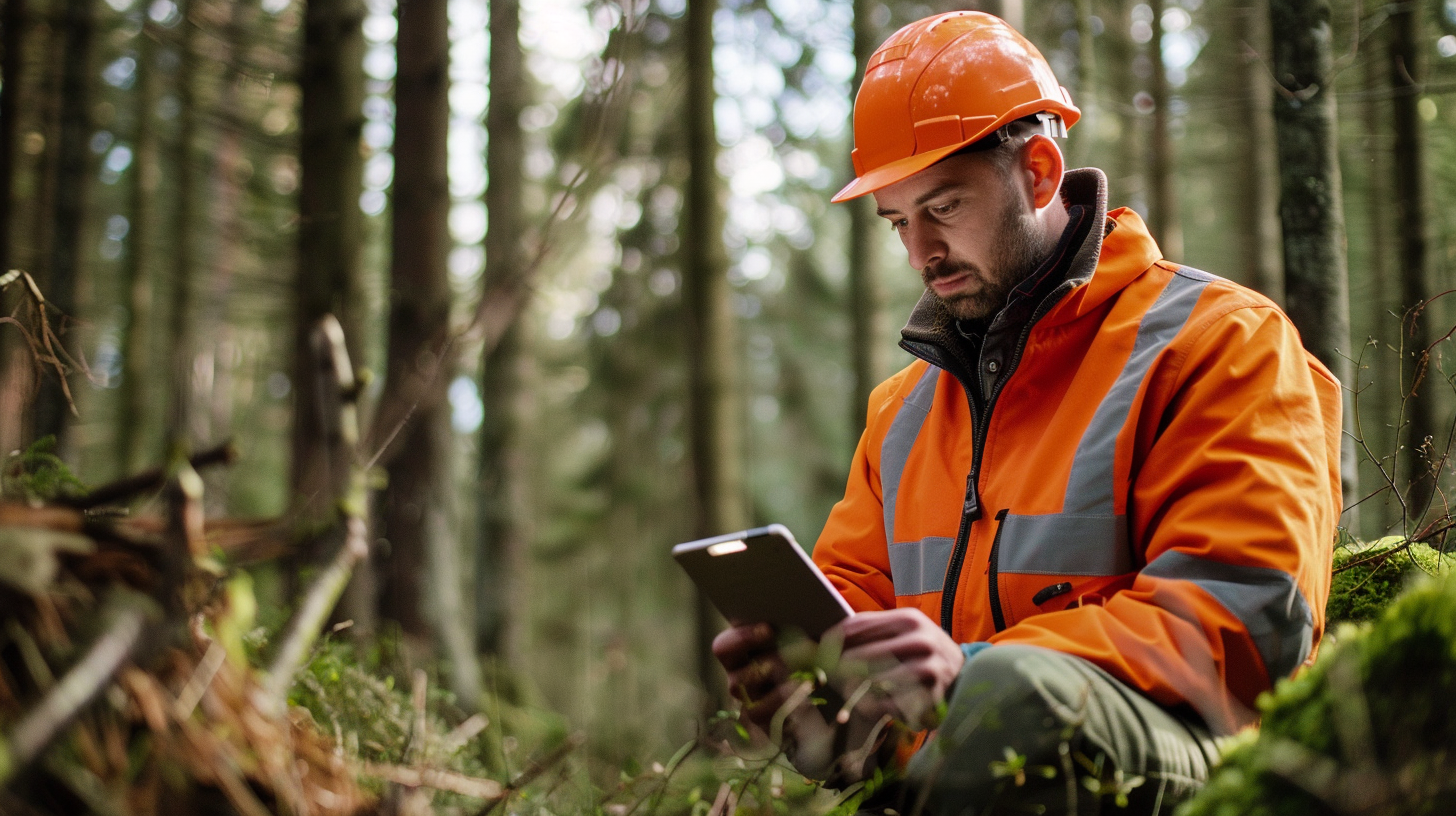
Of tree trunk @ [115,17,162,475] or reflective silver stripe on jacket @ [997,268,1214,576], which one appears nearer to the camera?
reflective silver stripe on jacket @ [997,268,1214,576]

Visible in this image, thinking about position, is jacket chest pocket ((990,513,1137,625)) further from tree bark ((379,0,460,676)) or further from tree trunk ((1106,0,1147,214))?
tree trunk ((1106,0,1147,214))

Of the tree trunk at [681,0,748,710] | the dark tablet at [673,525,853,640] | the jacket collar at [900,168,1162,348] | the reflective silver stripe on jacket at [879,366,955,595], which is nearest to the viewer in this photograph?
the dark tablet at [673,525,853,640]

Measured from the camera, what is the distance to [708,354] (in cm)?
782

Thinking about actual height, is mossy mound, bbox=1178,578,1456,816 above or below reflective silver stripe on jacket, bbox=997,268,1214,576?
below

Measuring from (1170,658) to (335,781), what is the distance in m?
1.52

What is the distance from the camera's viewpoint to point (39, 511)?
153 cm

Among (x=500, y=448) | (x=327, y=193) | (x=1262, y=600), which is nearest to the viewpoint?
(x=1262, y=600)

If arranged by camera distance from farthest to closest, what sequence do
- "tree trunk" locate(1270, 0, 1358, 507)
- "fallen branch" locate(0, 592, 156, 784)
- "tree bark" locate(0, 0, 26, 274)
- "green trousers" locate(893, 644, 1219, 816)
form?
"tree bark" locate(0, 0, 26, 274), "tree trunk" locate(1270, 0, 1358, 507), "green trousers" locate(893, 644, 1219, 816), "fallen branch" locate(0, 592, 156, 784)

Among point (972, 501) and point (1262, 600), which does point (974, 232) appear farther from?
point (1262, 600)

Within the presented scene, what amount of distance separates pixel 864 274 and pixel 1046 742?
8373mm

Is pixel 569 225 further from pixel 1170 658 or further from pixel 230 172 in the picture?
pixel 230 172

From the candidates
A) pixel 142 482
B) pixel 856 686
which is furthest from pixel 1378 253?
pixel 142 482

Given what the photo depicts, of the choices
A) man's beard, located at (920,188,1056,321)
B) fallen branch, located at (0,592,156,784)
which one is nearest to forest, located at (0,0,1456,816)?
fallen branch, located at (0,592,156,784)

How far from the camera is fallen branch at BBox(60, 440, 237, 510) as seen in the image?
1593mm
